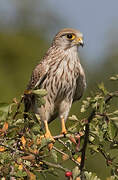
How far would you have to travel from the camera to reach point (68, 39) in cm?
628

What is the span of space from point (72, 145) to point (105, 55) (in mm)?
14118

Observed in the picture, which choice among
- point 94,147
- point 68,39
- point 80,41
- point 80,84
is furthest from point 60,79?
Answer: point 94,147

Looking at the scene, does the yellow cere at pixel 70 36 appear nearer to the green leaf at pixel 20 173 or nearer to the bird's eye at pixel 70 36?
the bird's eye at pixel 70 36

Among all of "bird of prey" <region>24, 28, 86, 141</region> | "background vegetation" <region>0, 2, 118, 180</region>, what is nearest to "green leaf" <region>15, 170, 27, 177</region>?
"bird of prey" <region>24, 28, 86, 141</region>

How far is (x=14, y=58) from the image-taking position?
1888cm

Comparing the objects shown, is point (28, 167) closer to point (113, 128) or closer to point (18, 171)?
point (18, 171)

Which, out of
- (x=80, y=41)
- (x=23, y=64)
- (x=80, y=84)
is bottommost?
(x=23, y=64)

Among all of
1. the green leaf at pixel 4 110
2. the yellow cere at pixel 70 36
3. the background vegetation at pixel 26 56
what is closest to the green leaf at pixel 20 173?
the green leaf at pixel 4 110

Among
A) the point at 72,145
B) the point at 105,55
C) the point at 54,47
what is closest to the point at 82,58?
the point at 105,55

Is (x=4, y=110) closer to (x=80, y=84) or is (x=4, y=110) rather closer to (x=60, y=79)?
(x=60, y=79)

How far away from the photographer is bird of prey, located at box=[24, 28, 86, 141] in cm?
582

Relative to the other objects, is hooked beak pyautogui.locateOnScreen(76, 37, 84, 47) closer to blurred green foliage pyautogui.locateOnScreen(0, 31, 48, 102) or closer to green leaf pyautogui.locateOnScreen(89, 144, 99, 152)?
green leaf pyautogui.locateOnScreen(89, 144, 99, 152)

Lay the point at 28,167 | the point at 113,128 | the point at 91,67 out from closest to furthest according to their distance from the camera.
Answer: the point at 113,128 → the point at 28,167 → the point at 91,67

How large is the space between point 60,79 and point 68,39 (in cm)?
64
